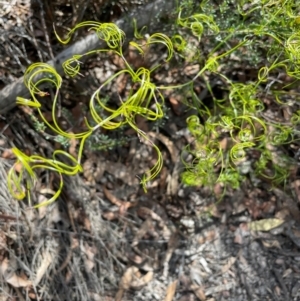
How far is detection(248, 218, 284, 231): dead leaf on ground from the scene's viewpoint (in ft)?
5.94

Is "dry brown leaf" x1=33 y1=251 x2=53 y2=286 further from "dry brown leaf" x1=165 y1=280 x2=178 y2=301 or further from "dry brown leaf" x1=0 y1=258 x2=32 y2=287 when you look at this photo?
"dry brown leaf" x1=165 y1=280 x2=178 y2=301

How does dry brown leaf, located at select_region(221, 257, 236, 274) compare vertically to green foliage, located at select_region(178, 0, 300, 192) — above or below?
below

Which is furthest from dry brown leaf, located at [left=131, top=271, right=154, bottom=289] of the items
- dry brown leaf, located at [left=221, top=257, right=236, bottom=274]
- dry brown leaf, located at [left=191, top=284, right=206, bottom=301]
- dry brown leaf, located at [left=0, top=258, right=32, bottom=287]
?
dry brown leaf, located at [left=0, top=258, right=32, bottom=287]

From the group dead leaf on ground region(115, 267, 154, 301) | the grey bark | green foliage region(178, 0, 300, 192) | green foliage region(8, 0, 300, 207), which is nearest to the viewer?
green foliage region(8, 0, 300, 207)

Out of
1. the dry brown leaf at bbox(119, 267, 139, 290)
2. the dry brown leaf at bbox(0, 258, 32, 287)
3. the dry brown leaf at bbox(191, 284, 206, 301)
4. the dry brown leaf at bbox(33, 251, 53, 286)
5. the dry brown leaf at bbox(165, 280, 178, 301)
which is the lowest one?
the dry brown leaf at bbox(191, 284, 206, 301)

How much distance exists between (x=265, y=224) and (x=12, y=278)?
894 mm

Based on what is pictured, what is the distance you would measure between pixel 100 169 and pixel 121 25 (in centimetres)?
53

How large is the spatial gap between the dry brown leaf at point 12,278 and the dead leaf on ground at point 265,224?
802 mm

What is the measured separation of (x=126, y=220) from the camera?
1.80 metres

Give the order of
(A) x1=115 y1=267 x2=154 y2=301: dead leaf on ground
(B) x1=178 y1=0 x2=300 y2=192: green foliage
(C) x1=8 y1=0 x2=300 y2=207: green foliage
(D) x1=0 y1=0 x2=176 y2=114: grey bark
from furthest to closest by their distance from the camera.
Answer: (A) x1=115 y1=267 x2=154 y2=301: dead leaf on ground
(D) x1=0 y1=0 x2=176 y2=114: grey bark
(B) x1=178 y1=0 x2=300 y2=192: green foliage
(C) x1=8 y1=0 x2=300 y2=207: green foliage

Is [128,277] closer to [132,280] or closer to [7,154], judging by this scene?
[132,280]

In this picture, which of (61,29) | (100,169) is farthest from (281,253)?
(61,29)

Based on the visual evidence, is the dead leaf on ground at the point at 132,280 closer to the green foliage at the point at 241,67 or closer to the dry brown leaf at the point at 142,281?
the dry brown leaf at the point at 142,281

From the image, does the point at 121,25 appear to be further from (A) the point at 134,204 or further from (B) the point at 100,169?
(A) the point at 134,204
